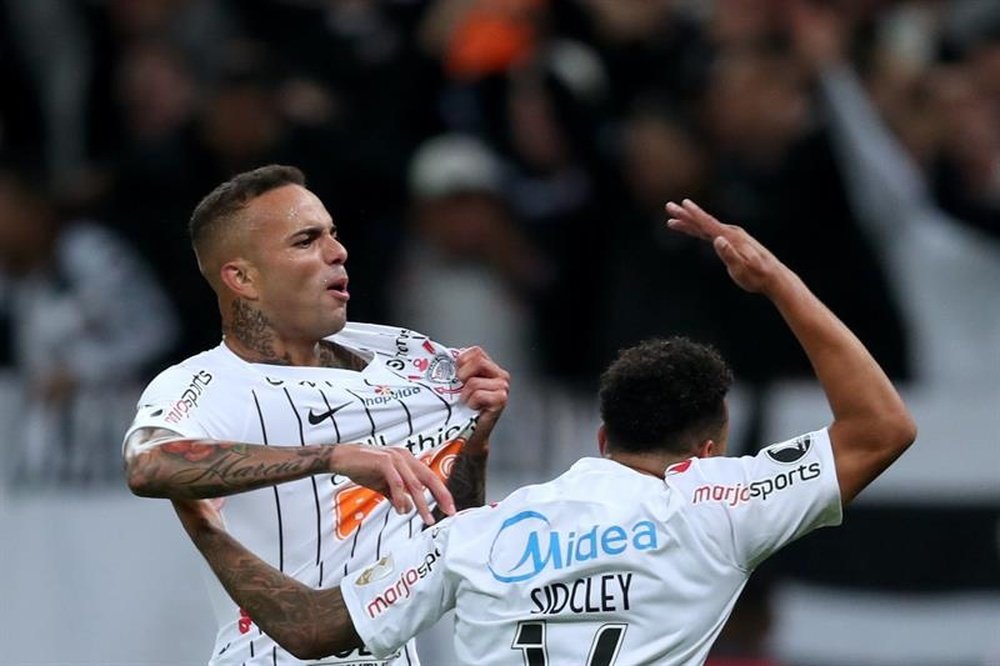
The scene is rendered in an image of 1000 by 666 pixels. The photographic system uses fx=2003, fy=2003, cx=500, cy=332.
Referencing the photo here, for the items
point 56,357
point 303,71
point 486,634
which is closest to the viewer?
point 486,634

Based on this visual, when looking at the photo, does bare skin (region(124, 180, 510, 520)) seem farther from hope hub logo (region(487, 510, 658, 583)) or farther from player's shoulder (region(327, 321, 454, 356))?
hope hub logo (region(487, 510, 658, 583))

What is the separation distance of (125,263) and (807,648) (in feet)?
12.5

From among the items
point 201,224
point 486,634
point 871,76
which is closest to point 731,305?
point 871,76

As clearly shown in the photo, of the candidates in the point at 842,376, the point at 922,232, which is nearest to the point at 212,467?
the point at 842,376

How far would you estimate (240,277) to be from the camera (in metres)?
5.55

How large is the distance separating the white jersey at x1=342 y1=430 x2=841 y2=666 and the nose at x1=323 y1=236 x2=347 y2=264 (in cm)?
107

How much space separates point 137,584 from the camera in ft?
29.3

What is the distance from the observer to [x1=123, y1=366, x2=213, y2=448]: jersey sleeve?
509cm

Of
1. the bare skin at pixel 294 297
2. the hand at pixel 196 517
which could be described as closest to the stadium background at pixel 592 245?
the bare skin at pixel 294 297

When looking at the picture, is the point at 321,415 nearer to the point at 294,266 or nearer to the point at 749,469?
the point at 294,266

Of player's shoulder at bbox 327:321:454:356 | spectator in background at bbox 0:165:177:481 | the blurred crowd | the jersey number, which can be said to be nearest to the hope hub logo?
the jersey number

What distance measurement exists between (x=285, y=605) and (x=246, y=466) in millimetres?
355

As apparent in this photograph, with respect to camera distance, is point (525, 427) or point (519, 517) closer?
point (519, 517)

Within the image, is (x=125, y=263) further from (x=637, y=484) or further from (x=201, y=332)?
(x=637, y=484)
